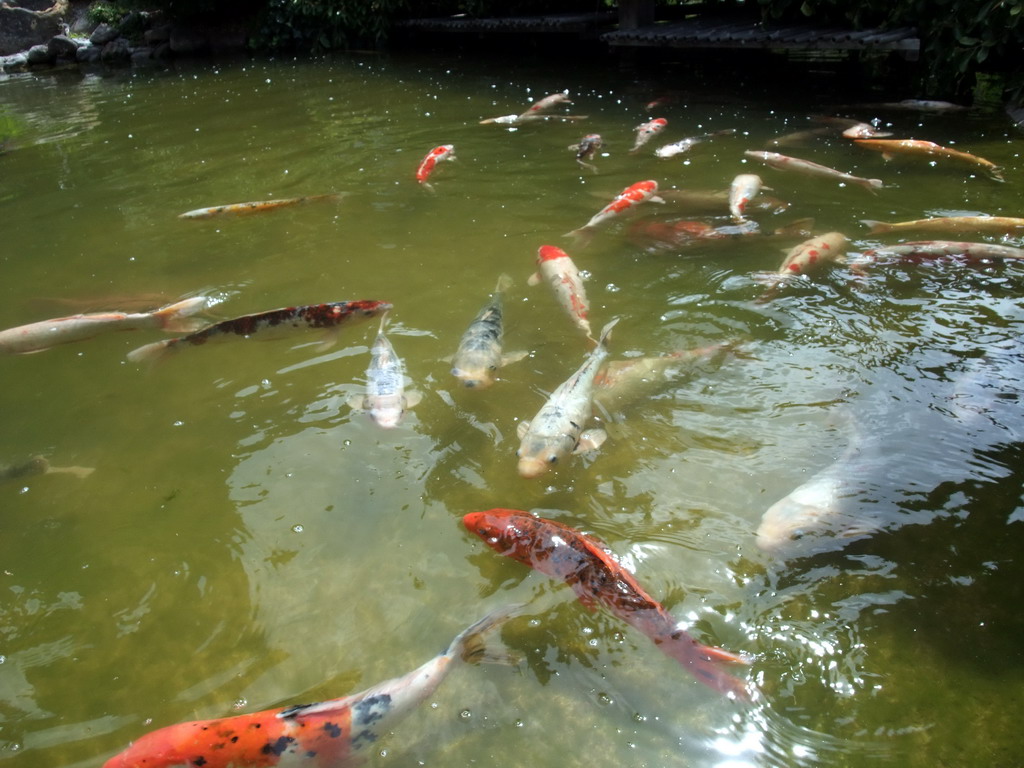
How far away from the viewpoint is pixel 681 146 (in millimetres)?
7969

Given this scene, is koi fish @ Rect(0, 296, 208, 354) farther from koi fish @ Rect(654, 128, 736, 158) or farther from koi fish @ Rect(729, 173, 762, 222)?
koi fish @ Rect(654, 128, 736, 158)

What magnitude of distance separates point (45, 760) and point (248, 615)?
84 cm

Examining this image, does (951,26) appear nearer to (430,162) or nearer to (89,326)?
(430,162)

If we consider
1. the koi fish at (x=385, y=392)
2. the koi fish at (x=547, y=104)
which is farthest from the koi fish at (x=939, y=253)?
the koi fish at (x=547, y=104)

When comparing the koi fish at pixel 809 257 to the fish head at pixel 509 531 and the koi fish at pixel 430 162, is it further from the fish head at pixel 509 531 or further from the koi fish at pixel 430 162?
the koi fish at pixel 430 162

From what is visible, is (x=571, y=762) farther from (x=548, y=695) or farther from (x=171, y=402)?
(x=171, y=402)

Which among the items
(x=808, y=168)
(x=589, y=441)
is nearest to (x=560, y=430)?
(x=589, y=441)

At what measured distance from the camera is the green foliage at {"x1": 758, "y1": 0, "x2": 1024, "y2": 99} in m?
8.47

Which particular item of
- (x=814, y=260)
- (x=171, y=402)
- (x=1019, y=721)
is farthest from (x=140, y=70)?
(x=1019, y=721)

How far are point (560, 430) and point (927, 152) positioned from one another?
5982mm

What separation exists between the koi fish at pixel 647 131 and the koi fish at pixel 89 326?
17.3 ft

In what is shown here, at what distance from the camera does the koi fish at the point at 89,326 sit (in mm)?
4930

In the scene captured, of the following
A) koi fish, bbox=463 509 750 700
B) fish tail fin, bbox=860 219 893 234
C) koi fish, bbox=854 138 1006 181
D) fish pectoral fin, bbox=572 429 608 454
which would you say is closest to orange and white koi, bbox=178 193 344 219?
fish pectoral fin, bbox=572 429 608 454

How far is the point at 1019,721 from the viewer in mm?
2520
